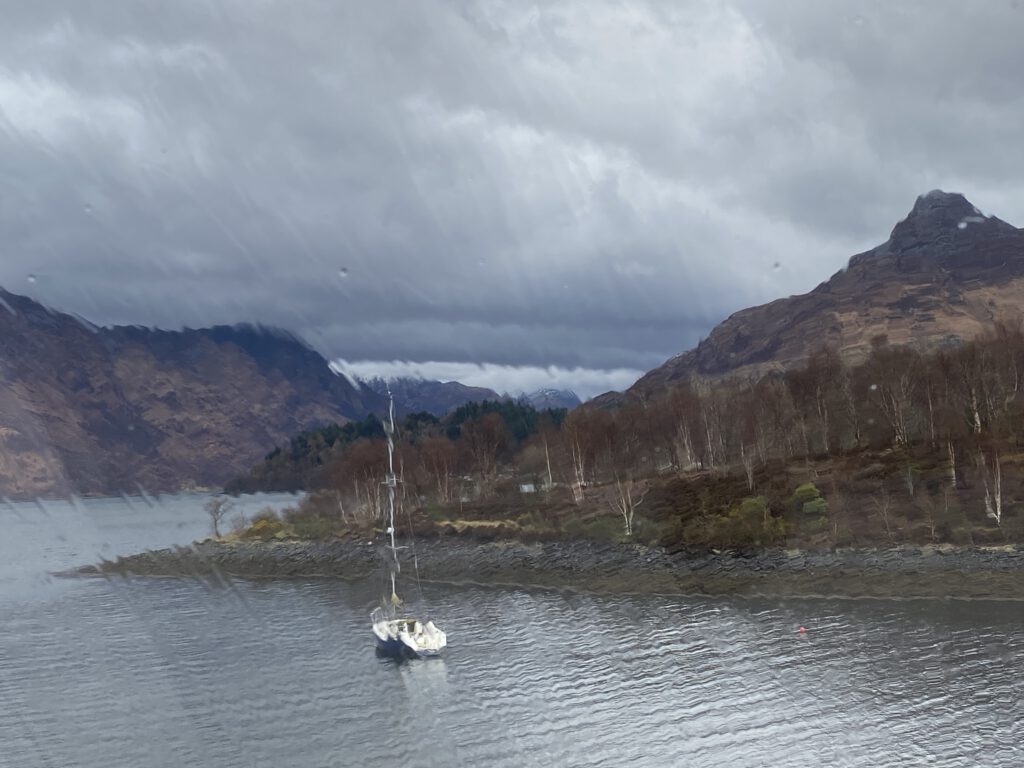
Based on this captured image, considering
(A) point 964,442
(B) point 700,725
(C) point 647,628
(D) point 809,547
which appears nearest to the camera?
(B) point 700,725

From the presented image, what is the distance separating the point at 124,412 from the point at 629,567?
136010 millimetres

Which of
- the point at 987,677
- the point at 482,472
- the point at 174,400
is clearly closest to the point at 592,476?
the point at 482,472

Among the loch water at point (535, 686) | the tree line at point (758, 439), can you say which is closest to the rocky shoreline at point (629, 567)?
the loch water at point (535, 686)

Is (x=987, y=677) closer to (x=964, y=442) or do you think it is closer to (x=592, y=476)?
(x=964, y=442)

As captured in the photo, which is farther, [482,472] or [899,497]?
[482,472]

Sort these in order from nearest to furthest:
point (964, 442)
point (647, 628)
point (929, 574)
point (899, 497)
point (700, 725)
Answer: point (700, 725) < point (647, 628) < point (929, 574) < point (899, 497) < point (964, 442)

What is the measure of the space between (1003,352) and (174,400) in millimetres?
143277

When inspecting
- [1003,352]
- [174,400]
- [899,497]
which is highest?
[174,400]

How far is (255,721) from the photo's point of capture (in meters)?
36.7

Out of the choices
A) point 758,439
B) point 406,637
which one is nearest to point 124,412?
point 758,439

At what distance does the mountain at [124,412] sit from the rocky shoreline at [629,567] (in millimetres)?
15285

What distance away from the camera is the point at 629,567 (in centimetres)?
7169

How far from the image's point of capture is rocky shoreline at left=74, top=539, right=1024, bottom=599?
56.1 metres

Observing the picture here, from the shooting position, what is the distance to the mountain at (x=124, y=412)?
6800 cm
